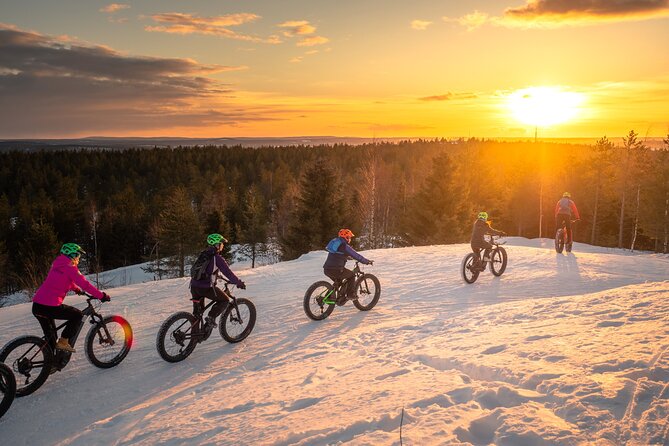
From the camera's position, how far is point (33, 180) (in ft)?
287

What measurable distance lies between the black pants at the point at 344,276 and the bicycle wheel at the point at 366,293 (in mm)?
193

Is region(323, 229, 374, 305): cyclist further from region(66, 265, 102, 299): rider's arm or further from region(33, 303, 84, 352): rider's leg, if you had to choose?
region(33, 303, 84, 352): rider's leg

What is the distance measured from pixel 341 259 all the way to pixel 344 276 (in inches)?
16.5

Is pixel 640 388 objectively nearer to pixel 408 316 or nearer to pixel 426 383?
pixel 426 383

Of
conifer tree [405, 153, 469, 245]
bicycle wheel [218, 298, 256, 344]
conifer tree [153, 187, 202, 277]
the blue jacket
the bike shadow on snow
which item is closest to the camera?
bicycle wheel [218, 298, 256, 344]

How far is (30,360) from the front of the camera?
6316 mm

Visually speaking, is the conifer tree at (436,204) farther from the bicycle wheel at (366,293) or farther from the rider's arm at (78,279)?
the rider's arm at (78,279)

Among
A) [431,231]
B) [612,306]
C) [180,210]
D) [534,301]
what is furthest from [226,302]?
[180,210]

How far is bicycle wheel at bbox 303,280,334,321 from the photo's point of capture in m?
9.40

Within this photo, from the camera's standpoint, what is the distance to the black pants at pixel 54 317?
6.36 m

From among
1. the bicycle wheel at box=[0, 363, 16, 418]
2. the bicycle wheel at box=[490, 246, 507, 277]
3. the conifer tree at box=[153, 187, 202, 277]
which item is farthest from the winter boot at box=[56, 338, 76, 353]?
the conifer tree at box=[153, 187, 202, 277]

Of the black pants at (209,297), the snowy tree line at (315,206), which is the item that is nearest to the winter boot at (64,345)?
the black pants at (209,297)

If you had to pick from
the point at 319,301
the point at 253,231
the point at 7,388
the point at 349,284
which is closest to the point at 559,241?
the point at 349,284

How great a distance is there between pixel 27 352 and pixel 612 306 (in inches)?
411
